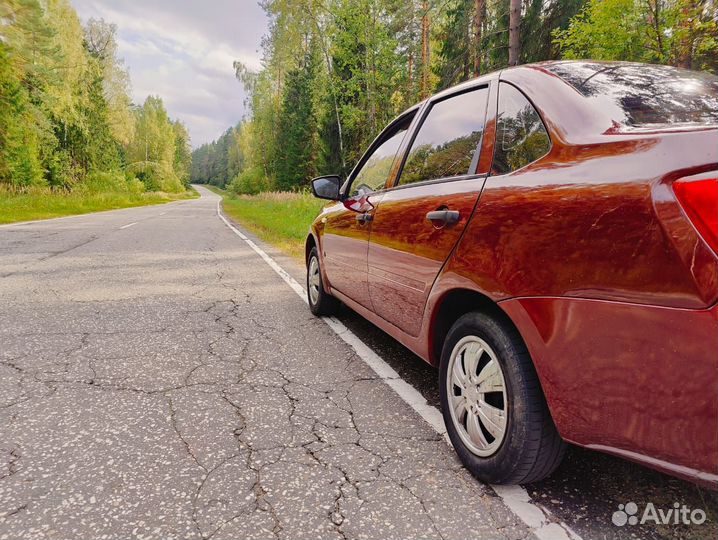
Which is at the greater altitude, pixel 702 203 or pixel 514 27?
pixel 514 27

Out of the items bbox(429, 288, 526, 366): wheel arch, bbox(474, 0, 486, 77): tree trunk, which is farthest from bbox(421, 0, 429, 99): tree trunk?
bbox(429, 288, 526, 366): wheel arch

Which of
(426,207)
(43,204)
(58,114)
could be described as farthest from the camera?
(58,114)

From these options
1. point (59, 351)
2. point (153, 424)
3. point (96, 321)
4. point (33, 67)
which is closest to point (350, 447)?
point (153, 424)

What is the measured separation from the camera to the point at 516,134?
1917 millimetres

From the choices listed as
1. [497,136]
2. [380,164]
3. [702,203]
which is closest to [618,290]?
[702,203]

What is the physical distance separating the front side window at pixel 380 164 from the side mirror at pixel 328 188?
0.46 feet

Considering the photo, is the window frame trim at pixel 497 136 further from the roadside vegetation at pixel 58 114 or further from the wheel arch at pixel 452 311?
the roadside vegetation at pixel 58 114

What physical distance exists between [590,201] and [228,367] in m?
2.54

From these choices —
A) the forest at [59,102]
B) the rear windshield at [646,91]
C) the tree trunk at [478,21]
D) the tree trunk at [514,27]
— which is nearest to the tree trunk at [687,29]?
the tree trunk at [514,27]

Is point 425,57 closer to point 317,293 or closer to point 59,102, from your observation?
point 59,102

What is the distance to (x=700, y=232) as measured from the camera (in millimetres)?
1147

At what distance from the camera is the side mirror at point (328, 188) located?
368 centimetres

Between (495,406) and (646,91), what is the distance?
1.41 meters

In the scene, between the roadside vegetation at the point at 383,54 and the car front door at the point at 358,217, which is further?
the roadside vegetation at the point at 383,54
